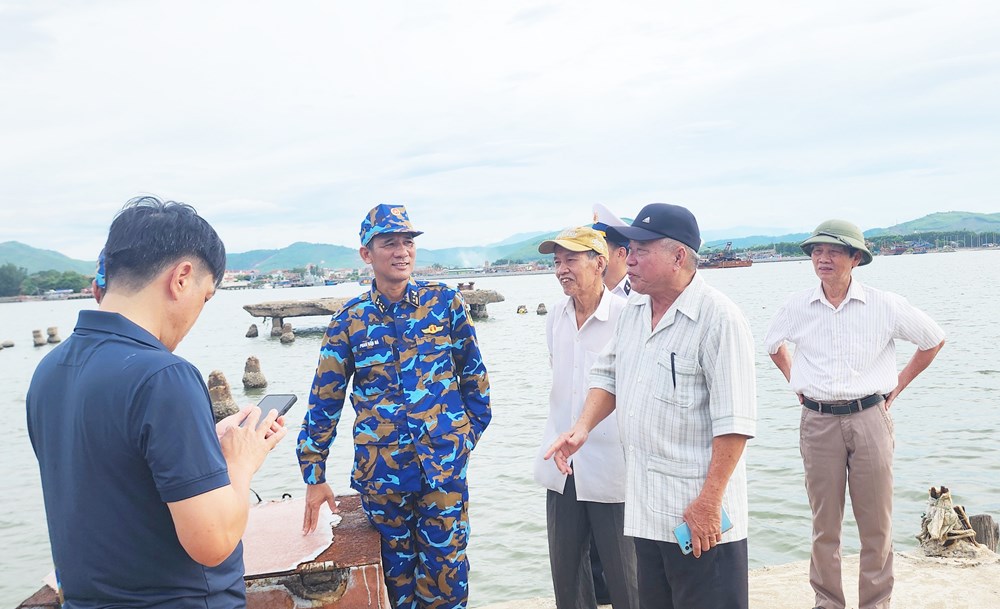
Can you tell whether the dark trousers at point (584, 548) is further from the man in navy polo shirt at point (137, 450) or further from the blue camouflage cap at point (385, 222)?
the man in navy polo shirt at point (137, 450)

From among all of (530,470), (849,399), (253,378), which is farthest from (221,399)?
(849,399)

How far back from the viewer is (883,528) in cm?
407

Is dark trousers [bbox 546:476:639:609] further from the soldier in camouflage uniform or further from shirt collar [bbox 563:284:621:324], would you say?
shirt collar [bbox 563:284:621:324]

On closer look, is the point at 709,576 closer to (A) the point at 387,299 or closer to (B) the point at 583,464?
(B) the point at 583,464

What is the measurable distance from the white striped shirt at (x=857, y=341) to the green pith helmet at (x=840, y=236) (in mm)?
249

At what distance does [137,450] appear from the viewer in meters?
1.74

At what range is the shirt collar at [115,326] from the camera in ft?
6.00

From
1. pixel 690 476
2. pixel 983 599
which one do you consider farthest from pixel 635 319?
pixel 983 599

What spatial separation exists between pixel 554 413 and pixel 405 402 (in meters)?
0.89

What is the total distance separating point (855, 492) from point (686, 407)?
2005 millimetres

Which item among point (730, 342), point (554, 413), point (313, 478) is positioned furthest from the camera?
point (554, 413)

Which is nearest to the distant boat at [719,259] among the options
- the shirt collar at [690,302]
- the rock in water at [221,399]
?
the shirt collar at [690,302]

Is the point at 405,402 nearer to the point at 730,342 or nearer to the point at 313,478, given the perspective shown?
the point at 313,478

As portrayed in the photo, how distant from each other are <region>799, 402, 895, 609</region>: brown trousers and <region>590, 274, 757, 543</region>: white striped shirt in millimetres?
1529
